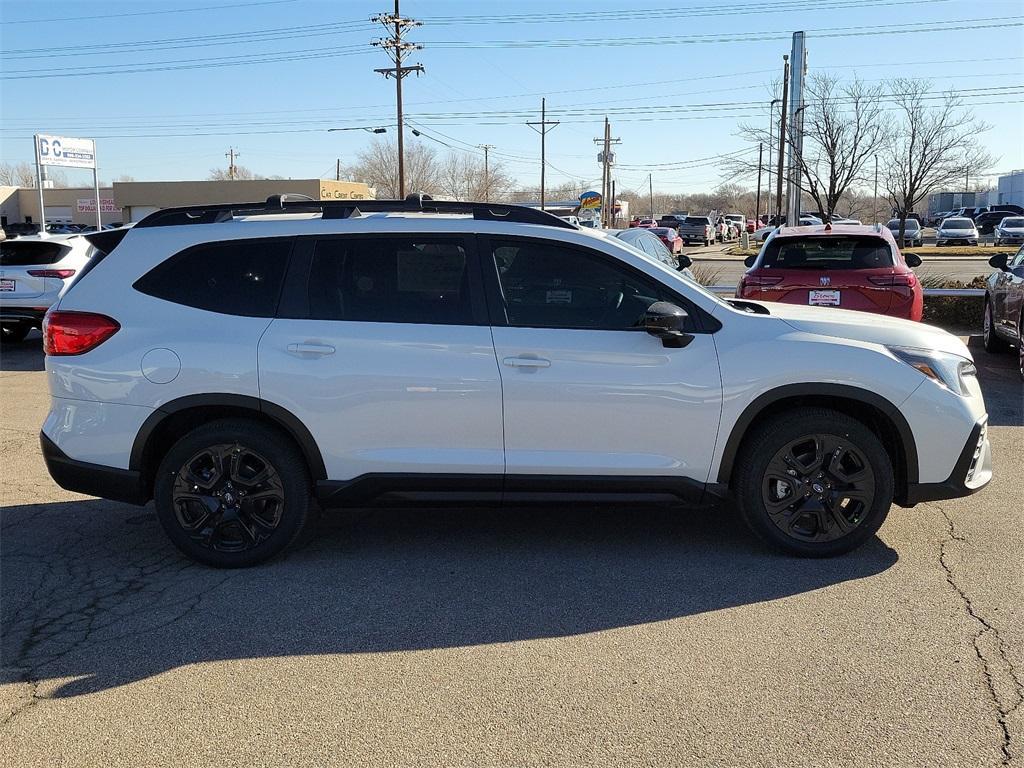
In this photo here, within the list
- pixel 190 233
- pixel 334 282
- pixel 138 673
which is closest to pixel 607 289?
pixel 334 282

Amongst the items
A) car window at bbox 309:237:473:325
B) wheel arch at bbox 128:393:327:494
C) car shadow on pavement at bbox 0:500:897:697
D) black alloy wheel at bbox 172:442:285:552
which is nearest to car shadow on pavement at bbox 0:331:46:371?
car shadow on pavement at bbox 0:500:897:697

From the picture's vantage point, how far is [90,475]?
507 centimetres

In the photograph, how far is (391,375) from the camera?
4.91m

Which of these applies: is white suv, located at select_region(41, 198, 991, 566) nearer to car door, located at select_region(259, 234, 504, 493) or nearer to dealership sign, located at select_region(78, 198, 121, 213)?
car door, located at select_region(259, 234, 504, 493)

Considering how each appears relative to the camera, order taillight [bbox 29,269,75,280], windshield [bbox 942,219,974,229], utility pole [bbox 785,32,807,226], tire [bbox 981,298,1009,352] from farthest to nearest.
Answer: windshield [bbox 942,219,974,229], utility pole [bbox 785,32,807,226], taillight [bbox 29,269,75,280], tire [bbox 981,298,1009,352]

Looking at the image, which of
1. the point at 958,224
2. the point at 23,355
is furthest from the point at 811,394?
the point at 958,224

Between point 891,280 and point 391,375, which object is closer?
point 391,375

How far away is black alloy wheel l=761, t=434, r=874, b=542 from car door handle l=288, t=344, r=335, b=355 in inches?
91.9

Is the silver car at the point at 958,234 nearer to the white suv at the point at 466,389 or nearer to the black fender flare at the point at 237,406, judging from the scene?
the white suv at the point at 466,389

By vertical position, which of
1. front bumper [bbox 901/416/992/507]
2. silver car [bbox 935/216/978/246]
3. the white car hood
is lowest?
front bumper [bbox 901/416/992/507]

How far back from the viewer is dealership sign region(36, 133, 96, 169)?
39.1m

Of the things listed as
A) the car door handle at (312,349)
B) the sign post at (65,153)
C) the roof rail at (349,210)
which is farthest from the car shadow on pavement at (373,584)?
the sign post at (65,153)

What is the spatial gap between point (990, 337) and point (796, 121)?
22.4 meters

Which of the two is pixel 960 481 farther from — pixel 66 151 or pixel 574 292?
pixel 66 151
